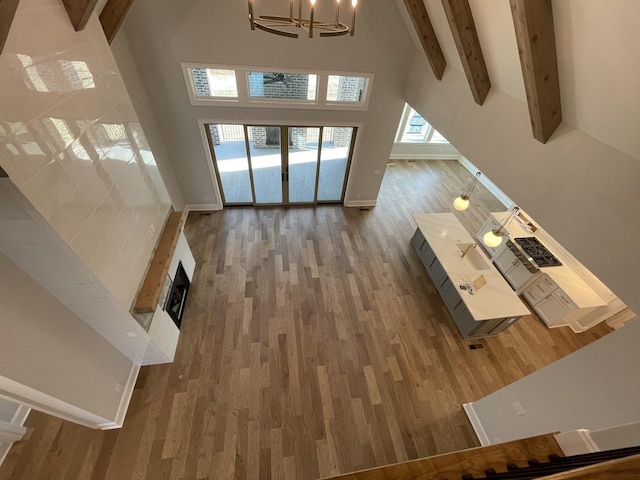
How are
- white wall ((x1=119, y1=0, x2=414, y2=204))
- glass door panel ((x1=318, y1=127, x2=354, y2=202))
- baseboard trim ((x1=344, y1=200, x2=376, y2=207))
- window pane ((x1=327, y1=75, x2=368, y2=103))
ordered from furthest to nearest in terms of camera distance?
baseboard trim ((x1=344, y1=200, x2=376, y2=207))
glass door panel ((x1=318, y1=127, x2=354, y2=202))
window pane ((x1=327, y1=75, x2=368, y2=103))
white wall ((x1=119, y1=0, x2=414, y2=204))

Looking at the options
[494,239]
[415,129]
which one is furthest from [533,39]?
[415,129]

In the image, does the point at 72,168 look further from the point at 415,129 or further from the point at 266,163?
the point at 415,129

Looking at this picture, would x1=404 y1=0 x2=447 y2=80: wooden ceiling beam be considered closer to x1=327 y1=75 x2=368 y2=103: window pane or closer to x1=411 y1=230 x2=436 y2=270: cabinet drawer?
x1=327 y1=75 x2=368 y2=103: window pane

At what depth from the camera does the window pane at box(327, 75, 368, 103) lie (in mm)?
4797

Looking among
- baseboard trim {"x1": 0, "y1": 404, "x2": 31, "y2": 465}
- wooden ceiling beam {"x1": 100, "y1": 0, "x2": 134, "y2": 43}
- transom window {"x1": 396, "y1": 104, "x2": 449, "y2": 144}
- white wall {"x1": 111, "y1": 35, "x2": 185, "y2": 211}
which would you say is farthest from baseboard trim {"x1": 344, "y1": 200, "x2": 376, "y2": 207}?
baseboard trim {"x1": 0, "y1": 404, "x2": 31, "y2": 465}

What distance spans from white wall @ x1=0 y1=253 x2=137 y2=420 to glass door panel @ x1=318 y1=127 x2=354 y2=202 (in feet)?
16.0

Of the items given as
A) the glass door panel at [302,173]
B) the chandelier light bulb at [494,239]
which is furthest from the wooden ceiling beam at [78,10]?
the chandelier light bulb at [494,239]

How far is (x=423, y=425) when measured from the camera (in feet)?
10.9

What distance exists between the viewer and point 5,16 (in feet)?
4.90

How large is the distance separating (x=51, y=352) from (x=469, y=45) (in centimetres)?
498

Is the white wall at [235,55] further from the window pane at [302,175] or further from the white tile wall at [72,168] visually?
the white tile wall at [72,168]

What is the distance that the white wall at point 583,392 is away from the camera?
6.42 ft

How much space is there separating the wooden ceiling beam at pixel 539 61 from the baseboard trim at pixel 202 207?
5718mm

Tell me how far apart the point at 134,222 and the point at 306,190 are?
4.15m
